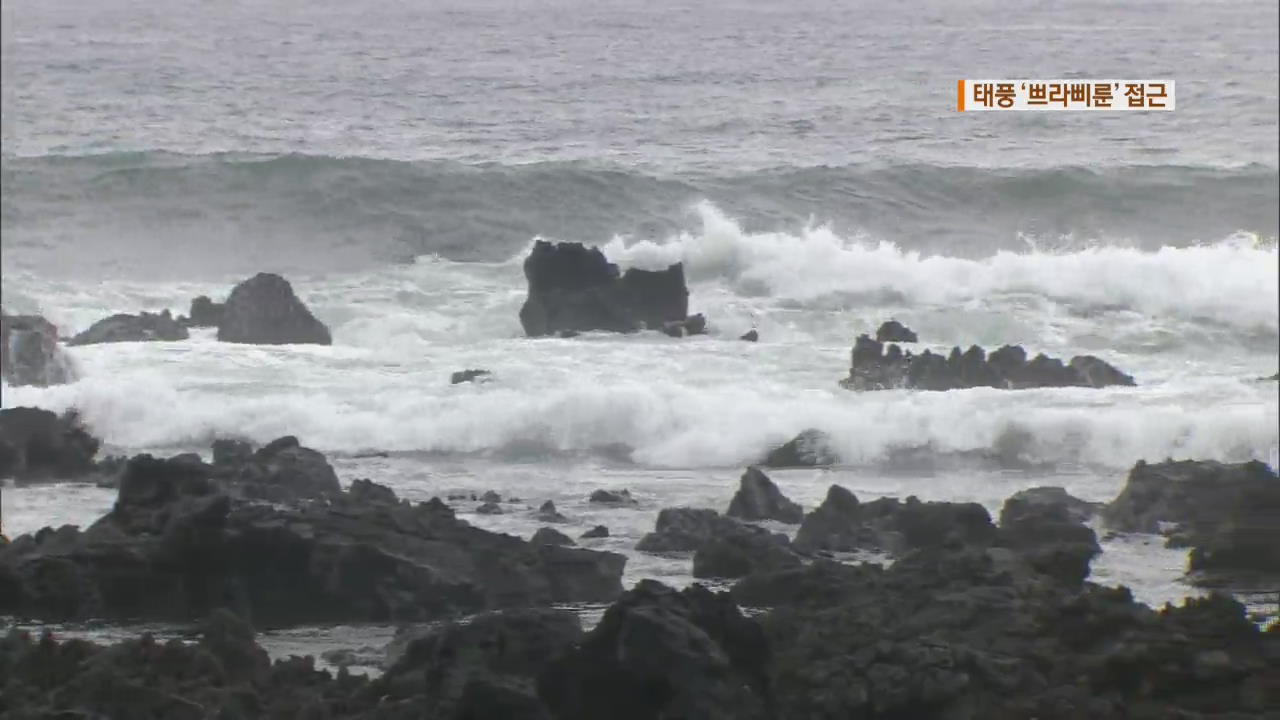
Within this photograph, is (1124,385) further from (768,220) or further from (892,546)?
(768,220)

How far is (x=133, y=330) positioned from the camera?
21391mm

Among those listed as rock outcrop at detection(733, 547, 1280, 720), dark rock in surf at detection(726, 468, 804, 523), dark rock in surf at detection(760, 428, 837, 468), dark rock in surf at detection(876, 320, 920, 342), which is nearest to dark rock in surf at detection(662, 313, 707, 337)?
dark rock in surf at detection(876, 320, 920, 342)

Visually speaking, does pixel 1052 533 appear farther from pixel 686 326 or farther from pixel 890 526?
pixel 686 326

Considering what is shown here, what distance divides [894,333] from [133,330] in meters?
8.11

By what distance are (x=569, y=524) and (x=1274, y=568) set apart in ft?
14.4

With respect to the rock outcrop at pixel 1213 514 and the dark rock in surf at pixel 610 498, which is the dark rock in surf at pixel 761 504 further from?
the rock outcrop at pixel 1213 514

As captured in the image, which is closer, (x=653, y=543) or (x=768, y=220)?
(x=653, y=543)

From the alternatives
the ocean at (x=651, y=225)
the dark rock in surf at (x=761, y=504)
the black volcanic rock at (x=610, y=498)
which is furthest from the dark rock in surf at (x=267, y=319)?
the dark rock in surf at (x=761, y=504)

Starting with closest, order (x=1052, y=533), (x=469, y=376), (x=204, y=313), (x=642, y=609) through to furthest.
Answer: (x=642, y=609)
(x=1052, y=533)
(x=469, y=376)
(x=204, y=313)

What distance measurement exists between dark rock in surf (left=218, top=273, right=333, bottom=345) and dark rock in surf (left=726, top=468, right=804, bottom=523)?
30.0ft

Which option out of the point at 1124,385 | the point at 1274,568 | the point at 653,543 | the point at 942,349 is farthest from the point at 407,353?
the point at 1274,568

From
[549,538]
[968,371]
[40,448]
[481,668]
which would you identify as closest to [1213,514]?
[549,538]

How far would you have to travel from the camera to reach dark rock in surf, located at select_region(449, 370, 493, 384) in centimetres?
1873

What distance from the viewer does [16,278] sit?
25406 mm
